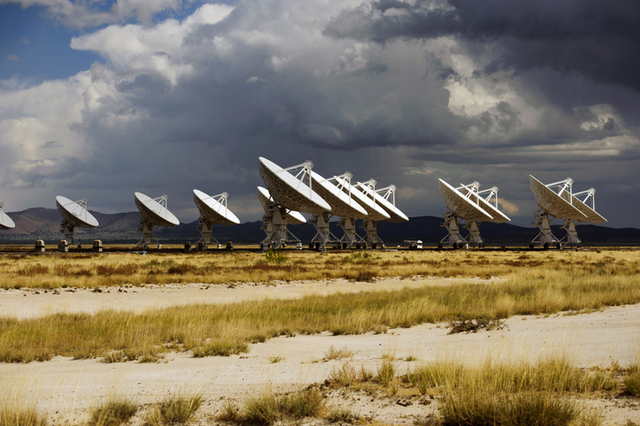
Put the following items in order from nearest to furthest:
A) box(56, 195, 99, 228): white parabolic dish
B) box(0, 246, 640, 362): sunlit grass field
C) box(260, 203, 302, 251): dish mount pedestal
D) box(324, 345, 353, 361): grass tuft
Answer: box(324, 345, 353, 361): grass tuft, box(0, 246, 640, 362): sunlit grass field, box(260, 203, 302, 251): dish mount pedestal, box(56, 195, 99, 228): white parabolic dish

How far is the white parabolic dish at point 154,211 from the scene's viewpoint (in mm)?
75000

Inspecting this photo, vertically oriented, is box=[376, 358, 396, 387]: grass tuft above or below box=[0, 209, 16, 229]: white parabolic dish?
below

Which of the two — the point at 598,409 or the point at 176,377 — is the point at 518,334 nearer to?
the point at 598,409

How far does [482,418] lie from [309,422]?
75.2 inches

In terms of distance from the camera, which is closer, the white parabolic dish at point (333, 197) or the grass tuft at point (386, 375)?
the grass tuft at point (386, 375)

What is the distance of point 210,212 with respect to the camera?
74.9 meters

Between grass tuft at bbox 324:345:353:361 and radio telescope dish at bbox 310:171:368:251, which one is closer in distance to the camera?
grass tuft at bbox 324:345:353:361

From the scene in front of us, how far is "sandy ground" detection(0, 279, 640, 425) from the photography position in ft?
21.6

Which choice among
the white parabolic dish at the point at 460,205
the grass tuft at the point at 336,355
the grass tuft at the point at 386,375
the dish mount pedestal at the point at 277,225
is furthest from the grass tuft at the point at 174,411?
the white parabolic dish at the point at 460,205

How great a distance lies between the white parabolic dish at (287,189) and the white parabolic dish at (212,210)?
17.2m

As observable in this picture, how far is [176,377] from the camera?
822 centimetres

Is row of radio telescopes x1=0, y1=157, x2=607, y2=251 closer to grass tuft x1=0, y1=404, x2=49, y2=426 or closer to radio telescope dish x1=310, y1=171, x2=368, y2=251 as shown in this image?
radio telescope dish x1=310, y1=171, x2=368, y2=251

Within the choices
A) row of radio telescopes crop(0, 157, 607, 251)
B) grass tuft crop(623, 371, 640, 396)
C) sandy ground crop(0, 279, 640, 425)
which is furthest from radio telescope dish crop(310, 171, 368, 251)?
grass tuft crop(623, 371, 640, 396)

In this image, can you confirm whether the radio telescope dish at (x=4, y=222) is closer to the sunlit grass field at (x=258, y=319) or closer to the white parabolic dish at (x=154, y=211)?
the white parabolic dish at (x=154, y=211)
